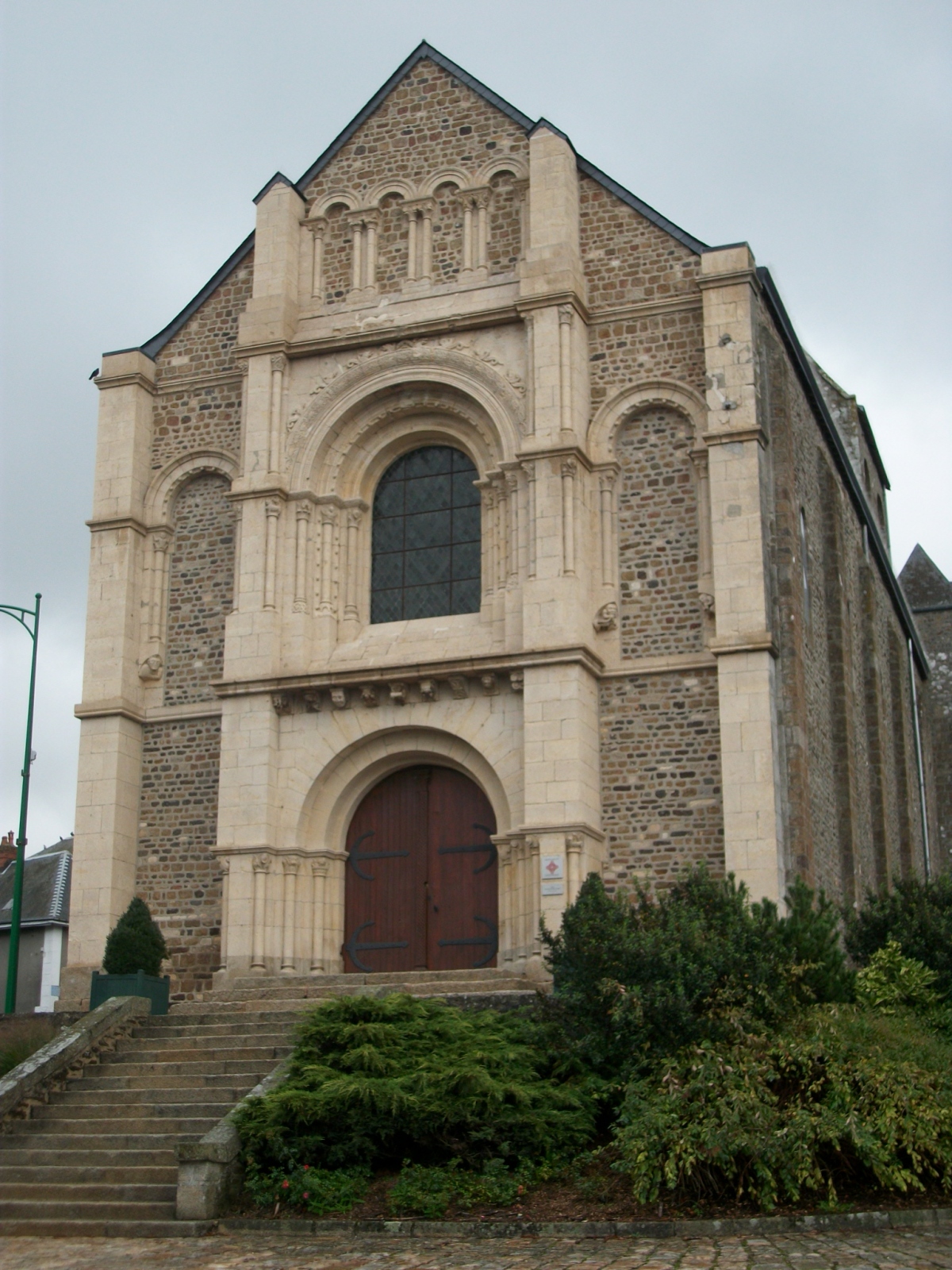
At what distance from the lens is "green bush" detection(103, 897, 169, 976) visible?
17.8m

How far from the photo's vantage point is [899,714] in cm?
2842

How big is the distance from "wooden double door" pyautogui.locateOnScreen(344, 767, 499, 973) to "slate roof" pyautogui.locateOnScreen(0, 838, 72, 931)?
1388 centimetres

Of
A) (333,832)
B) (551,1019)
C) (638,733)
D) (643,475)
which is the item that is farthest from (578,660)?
(551,1019)

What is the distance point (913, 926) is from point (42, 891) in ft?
71.6

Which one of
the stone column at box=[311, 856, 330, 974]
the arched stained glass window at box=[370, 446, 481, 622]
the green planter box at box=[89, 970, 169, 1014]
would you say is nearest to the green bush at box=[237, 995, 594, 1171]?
the green planter box at box=[89, 970, 169, 1014]

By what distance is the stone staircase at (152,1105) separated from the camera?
1216 centimetres

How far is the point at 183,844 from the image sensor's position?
20.0 meters

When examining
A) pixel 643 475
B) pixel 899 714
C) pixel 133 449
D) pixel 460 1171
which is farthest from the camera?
pixel 899 714

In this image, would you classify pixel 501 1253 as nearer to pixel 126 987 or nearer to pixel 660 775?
pixel 126 987

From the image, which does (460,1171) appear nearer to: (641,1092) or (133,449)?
(641,1092)

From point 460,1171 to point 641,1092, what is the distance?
1527 millimetres

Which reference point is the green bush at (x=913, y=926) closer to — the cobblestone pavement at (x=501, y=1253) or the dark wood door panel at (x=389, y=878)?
the dark wood door panel at (x=389, y=878)

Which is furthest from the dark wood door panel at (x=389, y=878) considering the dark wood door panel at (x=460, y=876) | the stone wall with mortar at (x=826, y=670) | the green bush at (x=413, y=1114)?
the green bush at (x=413, y=1114)

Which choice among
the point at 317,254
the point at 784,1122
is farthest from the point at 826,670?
the point at 784,1122
